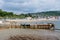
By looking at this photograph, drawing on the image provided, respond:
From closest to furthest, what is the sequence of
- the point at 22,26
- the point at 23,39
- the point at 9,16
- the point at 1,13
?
the point at 23,39 → the point at 22,26 → the point at 1,13 → the point at 9,16

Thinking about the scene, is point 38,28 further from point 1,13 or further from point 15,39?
point 1,13

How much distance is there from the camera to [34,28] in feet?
173

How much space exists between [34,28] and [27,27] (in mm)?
2581

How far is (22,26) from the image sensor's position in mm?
55375

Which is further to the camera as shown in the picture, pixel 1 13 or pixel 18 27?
pixel 1 13

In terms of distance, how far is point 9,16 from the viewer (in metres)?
151

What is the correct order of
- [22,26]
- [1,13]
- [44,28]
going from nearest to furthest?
[44,28] < [22,26] < [1,13]

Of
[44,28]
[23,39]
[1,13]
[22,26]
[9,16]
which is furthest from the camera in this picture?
[9,16]

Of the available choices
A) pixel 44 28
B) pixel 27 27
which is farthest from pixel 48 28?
pixel 27 27

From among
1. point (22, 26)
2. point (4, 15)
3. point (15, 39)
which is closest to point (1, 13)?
point (4, 15)

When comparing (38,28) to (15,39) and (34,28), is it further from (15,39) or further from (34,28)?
(15,39)

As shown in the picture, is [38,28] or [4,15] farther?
[4,15]

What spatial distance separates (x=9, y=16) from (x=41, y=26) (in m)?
99.8

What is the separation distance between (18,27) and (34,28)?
4.59 meters
